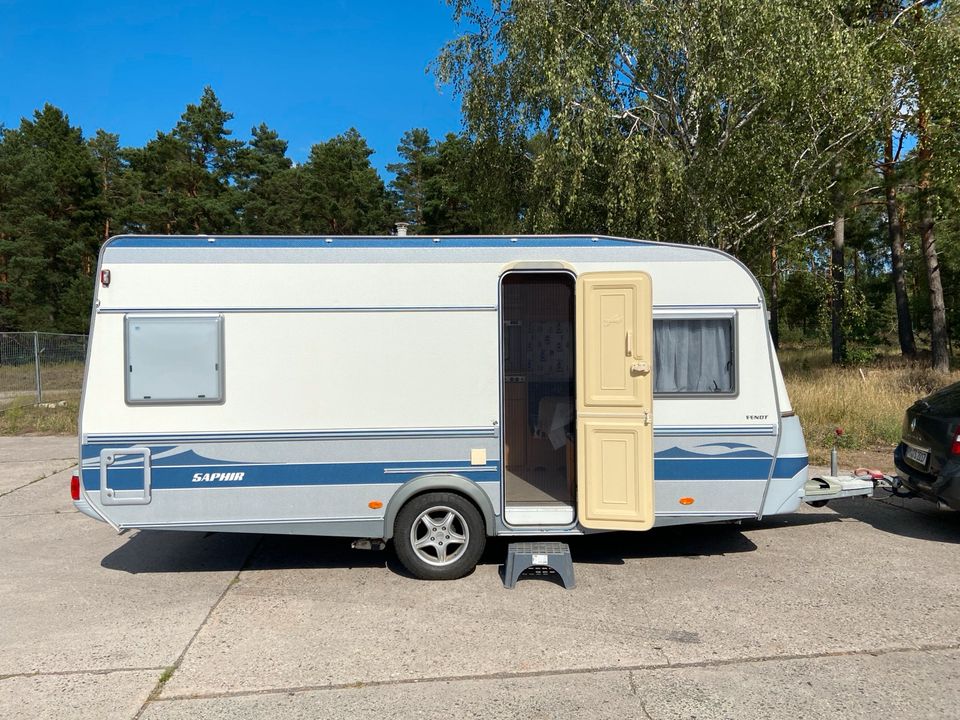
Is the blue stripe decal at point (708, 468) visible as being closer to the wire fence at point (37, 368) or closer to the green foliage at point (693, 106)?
the green foliage at point (693, 106)

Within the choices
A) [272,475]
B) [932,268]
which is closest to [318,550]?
[272,475]

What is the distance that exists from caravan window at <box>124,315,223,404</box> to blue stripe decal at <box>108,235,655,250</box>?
0.56 m

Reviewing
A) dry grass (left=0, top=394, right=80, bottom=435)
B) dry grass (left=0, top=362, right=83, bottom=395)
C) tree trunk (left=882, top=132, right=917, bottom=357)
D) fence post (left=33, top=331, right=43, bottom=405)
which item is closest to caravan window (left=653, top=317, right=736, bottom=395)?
dry grass (left=0, top=394, right=80, bottom=435)

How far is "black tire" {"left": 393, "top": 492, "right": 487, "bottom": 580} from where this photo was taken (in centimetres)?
486

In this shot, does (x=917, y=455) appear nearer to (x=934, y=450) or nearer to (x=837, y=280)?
(x=934, y=450)

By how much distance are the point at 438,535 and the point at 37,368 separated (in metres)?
13.8

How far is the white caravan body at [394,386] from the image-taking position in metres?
4.73

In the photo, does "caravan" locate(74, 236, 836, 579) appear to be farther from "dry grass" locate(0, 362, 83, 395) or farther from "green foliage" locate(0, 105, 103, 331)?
"green foliage" locate(0, 105, 103, 331)

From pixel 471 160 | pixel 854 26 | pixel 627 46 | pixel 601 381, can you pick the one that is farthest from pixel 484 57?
pixel 601 381

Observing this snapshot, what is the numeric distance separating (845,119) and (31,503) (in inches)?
531

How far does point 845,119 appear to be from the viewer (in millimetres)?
11477

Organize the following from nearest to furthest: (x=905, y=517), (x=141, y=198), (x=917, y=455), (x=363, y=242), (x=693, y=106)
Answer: (x=363, y=242), (x=917, y=455), (x=905, y=517), (x=693, y=106), (x=141, y=198)

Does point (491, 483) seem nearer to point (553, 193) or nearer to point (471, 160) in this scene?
point (553, 193)

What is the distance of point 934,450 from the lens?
18.7ft
